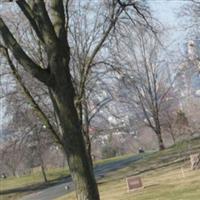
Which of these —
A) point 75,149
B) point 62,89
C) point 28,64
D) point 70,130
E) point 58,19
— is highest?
point 58,19

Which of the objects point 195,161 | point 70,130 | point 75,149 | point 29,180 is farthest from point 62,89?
point 29,180

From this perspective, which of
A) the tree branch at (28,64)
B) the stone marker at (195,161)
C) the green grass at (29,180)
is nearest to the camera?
the tree branch at (28,64)

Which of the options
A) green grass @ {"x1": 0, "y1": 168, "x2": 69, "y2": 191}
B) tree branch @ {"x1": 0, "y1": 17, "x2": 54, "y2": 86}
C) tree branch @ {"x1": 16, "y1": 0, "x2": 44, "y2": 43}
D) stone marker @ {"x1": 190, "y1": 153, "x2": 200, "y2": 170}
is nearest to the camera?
tree branch @ {"x1": 0, "y1": 17, "x2": 54, "y2": 86}

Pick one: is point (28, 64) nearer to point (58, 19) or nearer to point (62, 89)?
point (62, 89)

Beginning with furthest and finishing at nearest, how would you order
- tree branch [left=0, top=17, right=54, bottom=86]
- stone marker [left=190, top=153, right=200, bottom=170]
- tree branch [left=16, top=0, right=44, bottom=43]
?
stone marker [left=190, top=153, right=200, bottom=170] → tree branch [left=16, top=0, right=44, bottom=43] → tree branch [left=0, top=17, right=54, bottom=86]

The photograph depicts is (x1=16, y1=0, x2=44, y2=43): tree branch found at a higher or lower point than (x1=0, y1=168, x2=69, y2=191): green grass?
lower

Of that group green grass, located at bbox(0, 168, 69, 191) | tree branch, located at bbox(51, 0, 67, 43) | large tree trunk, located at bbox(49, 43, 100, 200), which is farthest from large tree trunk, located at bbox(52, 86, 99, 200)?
green grass, located at bbox(0, 168, 69, 191)

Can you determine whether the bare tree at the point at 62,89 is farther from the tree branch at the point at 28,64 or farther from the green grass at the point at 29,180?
the green grass at the point at 29,180

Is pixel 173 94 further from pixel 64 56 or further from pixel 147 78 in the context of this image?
pixel 64 56

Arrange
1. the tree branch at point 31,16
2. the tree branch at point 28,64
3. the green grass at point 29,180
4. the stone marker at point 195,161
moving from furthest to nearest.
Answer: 1. the green grass at point 29,180
2. the stone marker at point 195,161
3. the tree branch at point 31,16
4. the tree branch at point 28,64

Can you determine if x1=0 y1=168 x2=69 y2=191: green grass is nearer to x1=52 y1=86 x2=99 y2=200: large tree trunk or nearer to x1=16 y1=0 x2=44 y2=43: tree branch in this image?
x1=16 y1=0 x2=44 y2=43: tree branch

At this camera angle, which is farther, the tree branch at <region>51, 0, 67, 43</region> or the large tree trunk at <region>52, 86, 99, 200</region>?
the tree branch at <region>51, 0, 67, 43</region>

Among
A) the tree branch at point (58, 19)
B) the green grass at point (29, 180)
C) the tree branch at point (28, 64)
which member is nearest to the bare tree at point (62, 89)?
the tree branch at point (28, 64)

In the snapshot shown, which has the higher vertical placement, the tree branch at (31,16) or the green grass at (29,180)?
the green grass at (29,180)
